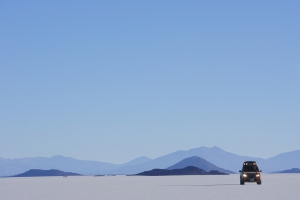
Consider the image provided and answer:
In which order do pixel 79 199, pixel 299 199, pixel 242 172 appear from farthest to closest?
1. pixel 242 172
2. pixel 79 199
3. pixel 299 199

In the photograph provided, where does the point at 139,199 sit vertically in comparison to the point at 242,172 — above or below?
below

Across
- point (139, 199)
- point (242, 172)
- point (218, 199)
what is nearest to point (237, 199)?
point (218, 199)

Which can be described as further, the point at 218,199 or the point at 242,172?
the point at 242,172

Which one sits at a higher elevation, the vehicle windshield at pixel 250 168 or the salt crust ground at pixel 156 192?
the vehicle windshield at pixel 250 168

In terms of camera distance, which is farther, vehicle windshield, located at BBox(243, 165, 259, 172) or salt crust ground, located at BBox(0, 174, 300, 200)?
vehicle windshield, located at BBox(243, 165, 259, 172)

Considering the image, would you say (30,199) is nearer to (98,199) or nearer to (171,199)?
(98,199)

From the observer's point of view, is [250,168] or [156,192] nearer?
[156,192]

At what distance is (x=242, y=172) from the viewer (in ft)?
190

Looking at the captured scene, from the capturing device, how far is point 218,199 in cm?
3428

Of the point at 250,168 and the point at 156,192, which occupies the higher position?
the point at 250,168

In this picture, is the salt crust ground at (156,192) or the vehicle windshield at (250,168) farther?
the vehicle windshield at (250,168)

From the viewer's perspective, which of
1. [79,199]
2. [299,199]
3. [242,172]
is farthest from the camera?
[242,172]

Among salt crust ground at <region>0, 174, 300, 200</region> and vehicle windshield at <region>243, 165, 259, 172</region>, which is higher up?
vehicle windshield at <region>243, 165, 259, 172</region>

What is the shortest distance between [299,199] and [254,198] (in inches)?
119
